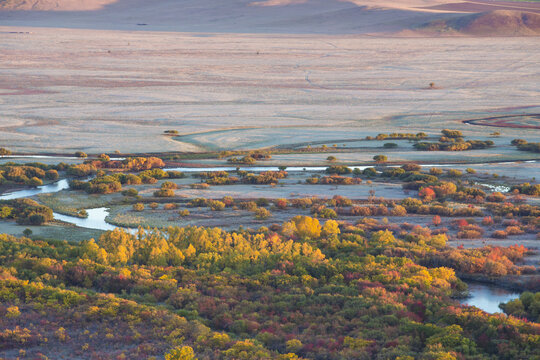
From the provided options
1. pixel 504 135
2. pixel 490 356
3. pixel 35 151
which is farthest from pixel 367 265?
pixel 504 135

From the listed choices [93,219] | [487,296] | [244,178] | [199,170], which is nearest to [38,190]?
[93,219]

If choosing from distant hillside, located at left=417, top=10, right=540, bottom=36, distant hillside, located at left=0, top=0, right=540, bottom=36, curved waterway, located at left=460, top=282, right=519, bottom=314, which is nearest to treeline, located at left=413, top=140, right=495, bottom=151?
curved waterway, located at left=460, top=282, right=519, bottom=314

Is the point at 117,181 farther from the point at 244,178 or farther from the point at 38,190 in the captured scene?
the point at 244,178

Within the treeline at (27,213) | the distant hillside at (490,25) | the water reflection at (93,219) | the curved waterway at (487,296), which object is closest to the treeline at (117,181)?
the water reflection at (93,219)

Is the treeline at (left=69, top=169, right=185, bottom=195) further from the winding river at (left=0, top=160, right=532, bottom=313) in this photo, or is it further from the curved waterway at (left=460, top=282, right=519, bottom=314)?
the curved waterway at (left=460, top=282, right=519, bottom=314)

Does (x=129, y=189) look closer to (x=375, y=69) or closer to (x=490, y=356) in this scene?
(x=490, y=356)

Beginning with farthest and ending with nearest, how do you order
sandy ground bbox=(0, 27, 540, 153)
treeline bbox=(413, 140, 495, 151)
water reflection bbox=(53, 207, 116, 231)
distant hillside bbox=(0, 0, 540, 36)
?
distant hillside bbox=(0, 0, 540, 36), sandy ground bbox=(0, 27, 540, 153), treeline bbox=(413, 140, 495, 151), water reflection bbox=(53, 207, 116, 231)
